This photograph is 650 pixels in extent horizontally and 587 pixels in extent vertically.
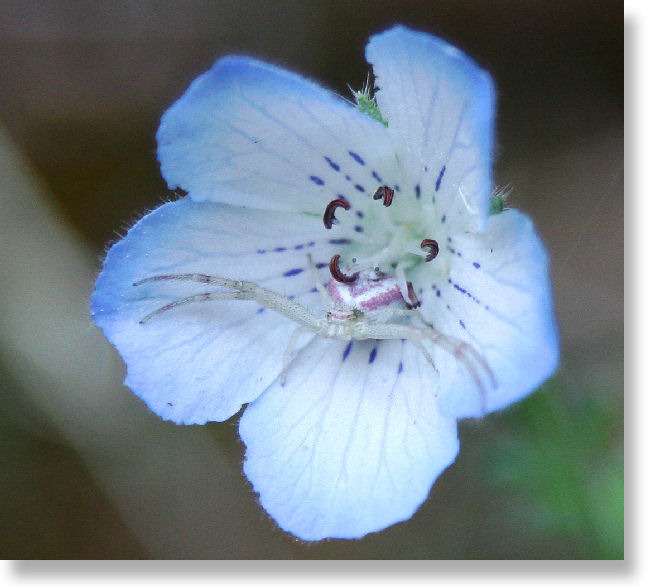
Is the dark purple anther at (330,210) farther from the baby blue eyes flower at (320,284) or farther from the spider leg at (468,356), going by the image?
the spider leg at (468,356)

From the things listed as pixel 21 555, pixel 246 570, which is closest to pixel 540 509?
pixel 246 570

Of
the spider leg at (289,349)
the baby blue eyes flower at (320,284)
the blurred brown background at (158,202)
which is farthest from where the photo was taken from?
the blurred brown background at (158,202)

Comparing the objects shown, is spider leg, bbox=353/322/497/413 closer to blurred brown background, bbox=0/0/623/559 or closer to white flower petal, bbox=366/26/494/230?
white flower petal, bbox=366/26/494/230

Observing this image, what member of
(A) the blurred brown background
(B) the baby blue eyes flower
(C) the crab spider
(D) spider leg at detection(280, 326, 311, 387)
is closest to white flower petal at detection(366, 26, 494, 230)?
(B) the baby blue eyes flower

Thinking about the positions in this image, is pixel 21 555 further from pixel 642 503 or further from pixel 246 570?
pixel 642 503

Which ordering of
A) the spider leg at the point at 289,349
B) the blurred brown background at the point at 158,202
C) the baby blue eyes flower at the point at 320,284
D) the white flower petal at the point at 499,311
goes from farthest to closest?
the blurred brown background at the point at 158,202, the spider leg at the point at 289,349, the baby blue eyes flower at the point at 320,284, the white flower petal at the point at 499,311

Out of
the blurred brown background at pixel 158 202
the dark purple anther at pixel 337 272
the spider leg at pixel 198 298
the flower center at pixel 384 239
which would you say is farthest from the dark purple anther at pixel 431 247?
the blurred brown background at pixel 158 202
